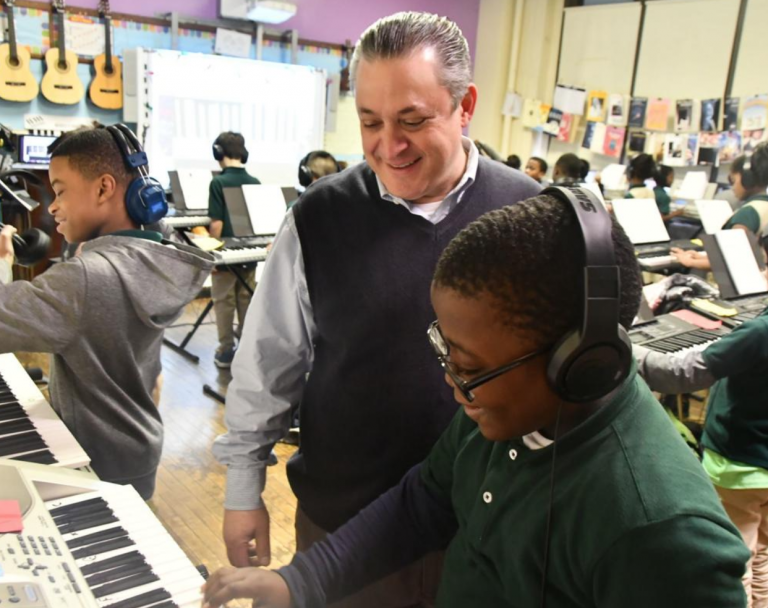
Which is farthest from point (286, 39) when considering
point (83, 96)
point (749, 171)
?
point (749, 171)

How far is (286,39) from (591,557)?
22.2 ft

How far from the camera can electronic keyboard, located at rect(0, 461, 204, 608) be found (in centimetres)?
103

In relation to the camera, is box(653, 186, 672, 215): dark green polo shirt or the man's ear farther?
box(653, 186, 672, 215): dark green polo shirt

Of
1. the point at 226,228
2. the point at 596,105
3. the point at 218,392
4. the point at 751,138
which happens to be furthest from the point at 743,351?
the point at 596,105

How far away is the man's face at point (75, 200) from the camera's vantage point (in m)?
1.75

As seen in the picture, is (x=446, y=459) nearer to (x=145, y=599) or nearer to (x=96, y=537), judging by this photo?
(x=145, y=599)

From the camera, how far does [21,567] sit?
1032 millimetres

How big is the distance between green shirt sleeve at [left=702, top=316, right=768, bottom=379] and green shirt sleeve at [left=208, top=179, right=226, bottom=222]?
3.25m

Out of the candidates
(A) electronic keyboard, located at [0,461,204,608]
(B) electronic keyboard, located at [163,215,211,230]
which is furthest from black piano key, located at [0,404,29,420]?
(B) electronic keyboard, located at [163,215,211,230]

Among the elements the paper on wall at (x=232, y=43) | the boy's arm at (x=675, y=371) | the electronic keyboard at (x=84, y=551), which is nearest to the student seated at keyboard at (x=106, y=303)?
the electronic keyboard at (x=84, y=551)

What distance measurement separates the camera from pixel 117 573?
3.68 ft

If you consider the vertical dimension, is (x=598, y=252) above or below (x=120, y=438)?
above

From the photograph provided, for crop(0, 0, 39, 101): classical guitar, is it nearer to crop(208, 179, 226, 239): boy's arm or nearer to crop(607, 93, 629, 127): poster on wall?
crop(208, 179, 226, 239): boy's arm

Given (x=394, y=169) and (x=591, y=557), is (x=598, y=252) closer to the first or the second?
(x=591, y=557)
